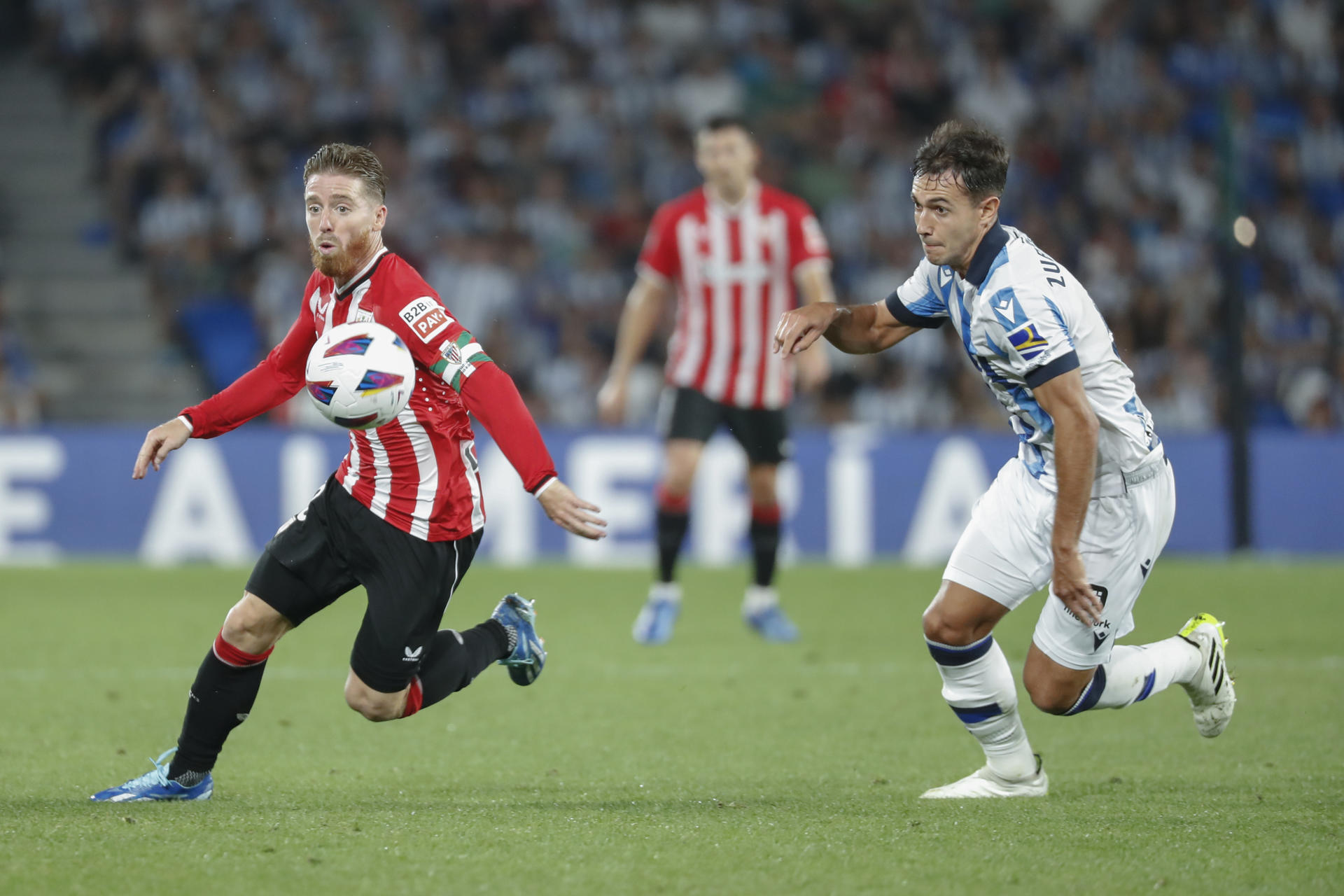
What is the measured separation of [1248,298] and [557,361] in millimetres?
6829

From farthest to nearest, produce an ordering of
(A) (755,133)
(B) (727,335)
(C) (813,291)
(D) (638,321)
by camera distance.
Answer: (A) (755,133)
(D) (638,321)
(B) (727,335)
(C) (813,291)

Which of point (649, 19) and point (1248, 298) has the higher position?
point (649, 19)

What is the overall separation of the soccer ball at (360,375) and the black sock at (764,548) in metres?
4.42

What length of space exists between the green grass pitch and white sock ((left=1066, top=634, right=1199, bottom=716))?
10.9 inches

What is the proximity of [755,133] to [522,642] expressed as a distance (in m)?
12.7

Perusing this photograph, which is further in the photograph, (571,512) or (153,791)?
(153,791)

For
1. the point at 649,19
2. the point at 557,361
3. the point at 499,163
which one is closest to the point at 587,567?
the point at 557,361

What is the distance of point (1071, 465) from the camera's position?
14.0 ft

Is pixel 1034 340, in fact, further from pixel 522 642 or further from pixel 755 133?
pixel 755 133

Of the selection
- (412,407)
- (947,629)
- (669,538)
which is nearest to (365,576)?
(412,407)

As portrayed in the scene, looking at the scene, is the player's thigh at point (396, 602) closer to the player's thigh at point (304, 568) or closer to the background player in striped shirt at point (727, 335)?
the player's thigh at point (304, 568)

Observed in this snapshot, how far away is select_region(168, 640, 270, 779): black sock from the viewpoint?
15.1 ft

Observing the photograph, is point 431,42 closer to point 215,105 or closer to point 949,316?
point 215,105

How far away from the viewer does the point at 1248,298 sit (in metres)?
16.0
